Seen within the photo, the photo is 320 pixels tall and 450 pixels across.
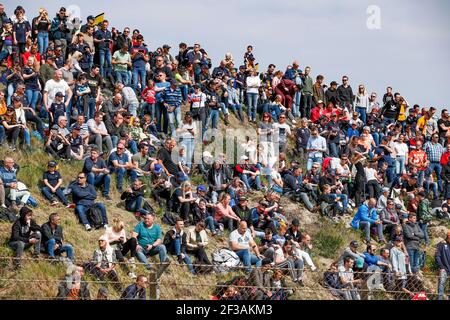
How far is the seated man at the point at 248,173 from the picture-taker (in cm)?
2417

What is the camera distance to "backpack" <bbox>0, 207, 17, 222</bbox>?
18219mm

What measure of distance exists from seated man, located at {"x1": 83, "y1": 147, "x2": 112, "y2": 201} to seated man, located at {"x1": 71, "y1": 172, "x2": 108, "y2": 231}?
25.6 inches

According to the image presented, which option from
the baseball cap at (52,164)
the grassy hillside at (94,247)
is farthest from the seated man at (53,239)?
the baseball cap at (52,164)

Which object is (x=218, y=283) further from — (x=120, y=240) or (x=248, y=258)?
(x=248, y=258)

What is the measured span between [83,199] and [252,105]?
10381 mm

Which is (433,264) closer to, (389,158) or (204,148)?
(389,158)

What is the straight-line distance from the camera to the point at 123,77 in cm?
2623

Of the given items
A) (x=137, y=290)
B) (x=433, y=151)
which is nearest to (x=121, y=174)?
(x=137, y=290)

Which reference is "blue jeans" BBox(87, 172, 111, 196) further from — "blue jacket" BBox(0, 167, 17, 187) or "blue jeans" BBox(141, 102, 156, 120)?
"blue jeans" BBox(141, 102, 156, 120)

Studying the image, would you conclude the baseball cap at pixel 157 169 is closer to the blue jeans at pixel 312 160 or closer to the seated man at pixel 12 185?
the seated man at pixel 12 185

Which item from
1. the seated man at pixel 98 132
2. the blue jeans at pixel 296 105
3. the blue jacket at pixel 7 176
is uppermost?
the blue jeans at pixel 296 105

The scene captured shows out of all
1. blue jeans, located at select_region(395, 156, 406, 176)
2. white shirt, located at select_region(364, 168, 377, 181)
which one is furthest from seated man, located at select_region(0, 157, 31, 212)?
blue jeans, located at select_region(395, 156, 406, 176)
